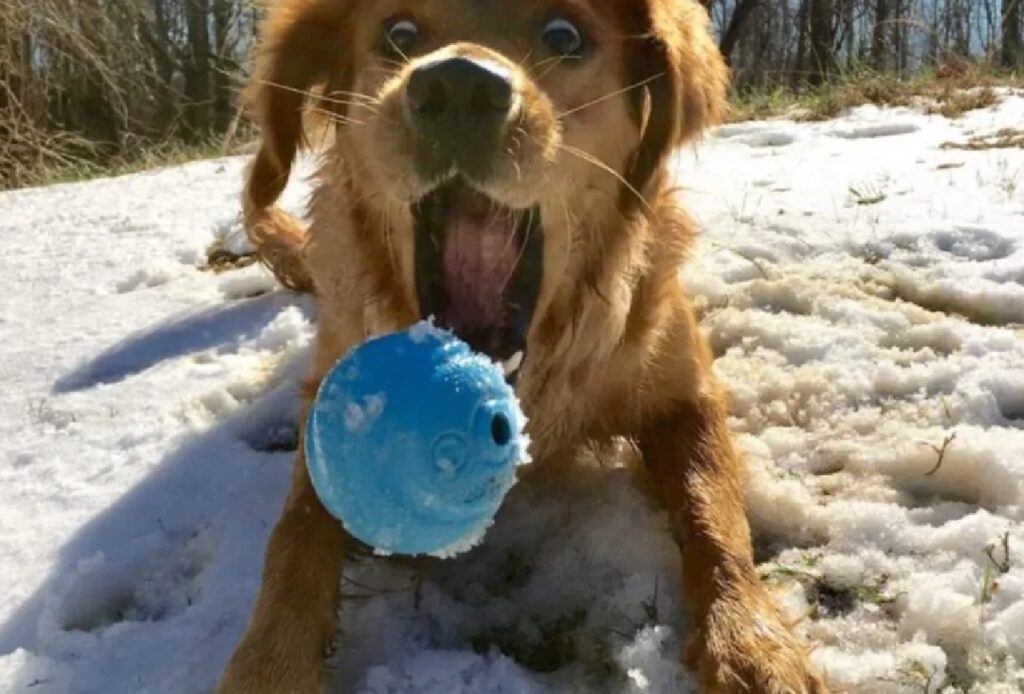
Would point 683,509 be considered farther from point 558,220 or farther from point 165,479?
point 165,479

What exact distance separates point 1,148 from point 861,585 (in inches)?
325

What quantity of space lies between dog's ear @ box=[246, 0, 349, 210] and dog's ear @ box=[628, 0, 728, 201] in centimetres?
76

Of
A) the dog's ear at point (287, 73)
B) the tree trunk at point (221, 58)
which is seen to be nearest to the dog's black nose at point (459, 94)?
the dog's ear at point (287, 73)

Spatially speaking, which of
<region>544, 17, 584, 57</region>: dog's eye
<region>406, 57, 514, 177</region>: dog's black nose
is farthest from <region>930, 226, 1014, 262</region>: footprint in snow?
<region>406, 57, 514, 177</region>: dog's black nose

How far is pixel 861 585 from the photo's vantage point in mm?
2227

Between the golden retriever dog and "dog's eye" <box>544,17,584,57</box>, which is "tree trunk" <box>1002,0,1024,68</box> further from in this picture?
"dog's eye" <box>544,17,584,57</box>

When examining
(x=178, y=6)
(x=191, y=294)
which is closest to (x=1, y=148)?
(x=191, y=294)

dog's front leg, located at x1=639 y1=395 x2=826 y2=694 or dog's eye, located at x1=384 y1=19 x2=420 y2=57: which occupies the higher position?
dog's eye, located at x1=384 y1=19 x2=420 y2=57

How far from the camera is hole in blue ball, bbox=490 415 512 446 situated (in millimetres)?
1880

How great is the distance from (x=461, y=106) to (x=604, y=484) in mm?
1013

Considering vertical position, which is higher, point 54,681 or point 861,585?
point 861,585

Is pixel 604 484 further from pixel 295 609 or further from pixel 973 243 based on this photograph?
pixel 973 243

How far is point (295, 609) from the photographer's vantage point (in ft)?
6.98

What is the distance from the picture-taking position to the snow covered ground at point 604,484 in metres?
2.12
